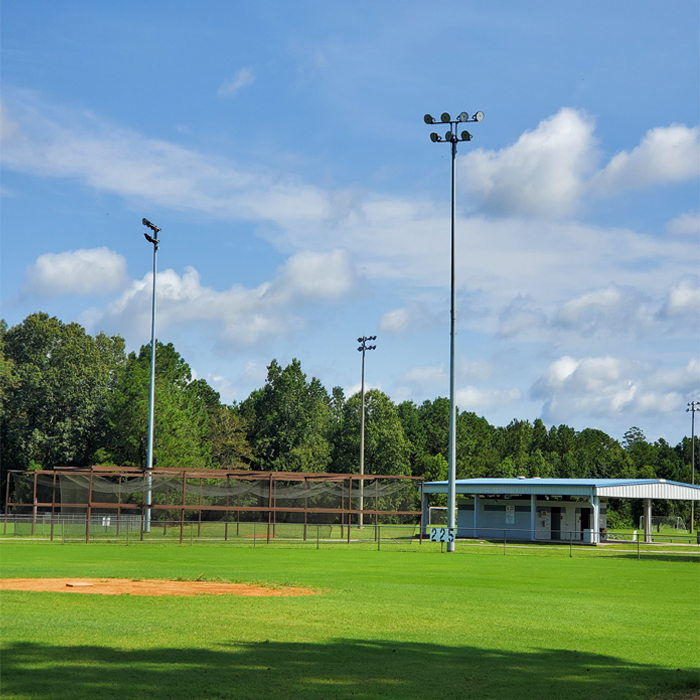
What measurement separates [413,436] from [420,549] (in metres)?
74.4

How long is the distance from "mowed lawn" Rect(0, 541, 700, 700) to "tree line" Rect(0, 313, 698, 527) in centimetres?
5356

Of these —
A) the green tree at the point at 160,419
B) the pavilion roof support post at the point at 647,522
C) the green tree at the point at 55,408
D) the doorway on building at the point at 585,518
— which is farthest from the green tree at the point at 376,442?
the pavilion roof support post at the point at 647,522

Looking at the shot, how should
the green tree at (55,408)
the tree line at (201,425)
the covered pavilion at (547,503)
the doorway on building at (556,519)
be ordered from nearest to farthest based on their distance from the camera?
the covered pavilion at (547,503) → the doorway on building at (556,519) → the tree line at (201,425) → the green tree at (55,408)

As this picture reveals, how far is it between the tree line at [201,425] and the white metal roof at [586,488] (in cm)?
2626

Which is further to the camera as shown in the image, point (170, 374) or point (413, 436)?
point (413, 436)

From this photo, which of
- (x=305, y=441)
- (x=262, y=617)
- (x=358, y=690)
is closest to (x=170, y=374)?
(x=305, y=441)

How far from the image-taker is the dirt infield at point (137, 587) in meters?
20.5

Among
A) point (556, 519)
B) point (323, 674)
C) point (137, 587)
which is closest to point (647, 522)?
point (556, 519)

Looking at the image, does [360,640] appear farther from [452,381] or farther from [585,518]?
[585,518]

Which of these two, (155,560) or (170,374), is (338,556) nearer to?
(155,560)

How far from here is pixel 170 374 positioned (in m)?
86.9

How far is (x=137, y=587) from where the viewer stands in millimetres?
21453

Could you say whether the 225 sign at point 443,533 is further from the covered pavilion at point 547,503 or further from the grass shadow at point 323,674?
the grass shadow at point 323,674

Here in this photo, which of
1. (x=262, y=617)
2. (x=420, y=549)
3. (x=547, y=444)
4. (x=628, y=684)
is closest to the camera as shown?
(x=628, y=684)
